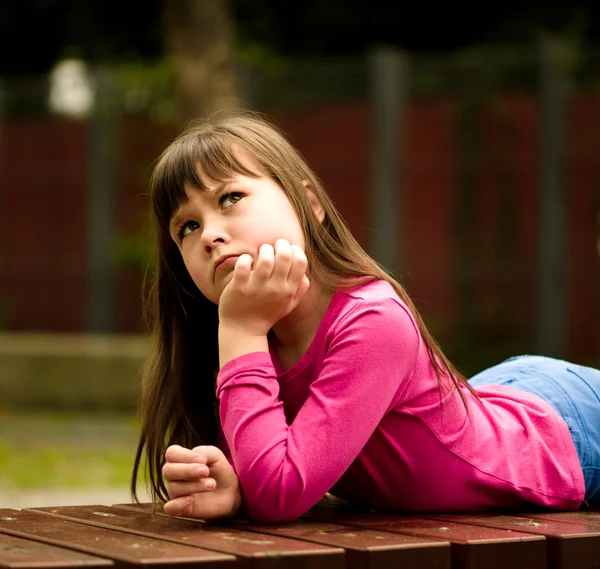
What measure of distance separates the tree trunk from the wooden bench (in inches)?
333

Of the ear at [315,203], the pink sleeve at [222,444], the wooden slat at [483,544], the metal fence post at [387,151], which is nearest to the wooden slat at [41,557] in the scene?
the wooden slat at [483,544]

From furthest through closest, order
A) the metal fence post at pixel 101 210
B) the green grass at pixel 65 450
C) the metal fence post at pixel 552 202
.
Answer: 1. the metal fence post at pixel 101 210
2. the metal fence post at pixel 552 202
3. the green grass at pixel 65 450

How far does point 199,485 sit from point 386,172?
8.43 meters

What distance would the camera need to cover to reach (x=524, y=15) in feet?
50.6

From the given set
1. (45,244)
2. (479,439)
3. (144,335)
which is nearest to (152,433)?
(479,439)

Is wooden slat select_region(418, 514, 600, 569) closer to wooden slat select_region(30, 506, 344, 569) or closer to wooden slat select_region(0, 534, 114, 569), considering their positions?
wooden slat select_region(30, 506, 344, 569)

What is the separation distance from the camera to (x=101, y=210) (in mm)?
11789

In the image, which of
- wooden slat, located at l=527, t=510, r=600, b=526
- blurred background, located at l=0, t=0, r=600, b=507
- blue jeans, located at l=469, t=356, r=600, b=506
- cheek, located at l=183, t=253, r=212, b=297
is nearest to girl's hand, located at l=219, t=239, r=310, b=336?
cheek, located at l=183, t=253, r=212, b=297

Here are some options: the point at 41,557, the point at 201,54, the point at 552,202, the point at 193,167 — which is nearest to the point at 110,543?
the point at 41,557

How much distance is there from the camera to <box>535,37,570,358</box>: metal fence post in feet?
32.7

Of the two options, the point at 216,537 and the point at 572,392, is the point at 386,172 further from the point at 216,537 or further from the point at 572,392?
the point at 216,537

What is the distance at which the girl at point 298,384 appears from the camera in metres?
2.31

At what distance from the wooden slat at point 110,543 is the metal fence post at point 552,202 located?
7.97m

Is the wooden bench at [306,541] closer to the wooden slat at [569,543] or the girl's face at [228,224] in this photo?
the wooden slat at [569,543]
